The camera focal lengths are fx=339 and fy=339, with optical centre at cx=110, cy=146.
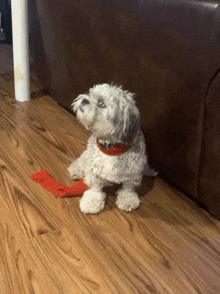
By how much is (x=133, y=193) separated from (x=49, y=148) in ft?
1.61

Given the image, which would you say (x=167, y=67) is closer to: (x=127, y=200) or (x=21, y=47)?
(x=127, y=200)

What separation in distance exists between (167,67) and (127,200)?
465 millimetres

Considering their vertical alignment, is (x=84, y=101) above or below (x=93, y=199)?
above

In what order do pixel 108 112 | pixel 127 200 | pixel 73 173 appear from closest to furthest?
1. pixel 108 112
2. pixel 127 200
3. pixel 73 173

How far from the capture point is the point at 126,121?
0.98 meters

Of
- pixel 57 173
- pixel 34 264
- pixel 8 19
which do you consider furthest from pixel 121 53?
pixel 8 19

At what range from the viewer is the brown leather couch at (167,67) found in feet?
3.17

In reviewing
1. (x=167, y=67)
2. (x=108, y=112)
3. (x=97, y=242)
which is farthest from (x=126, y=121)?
(x=97, y=242)

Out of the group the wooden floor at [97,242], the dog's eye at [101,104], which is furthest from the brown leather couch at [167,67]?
the dog's eye at [101,104]

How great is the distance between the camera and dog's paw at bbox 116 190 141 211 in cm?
117

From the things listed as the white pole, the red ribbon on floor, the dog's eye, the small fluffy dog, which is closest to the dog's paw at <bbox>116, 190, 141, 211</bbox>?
the small fluffy dog

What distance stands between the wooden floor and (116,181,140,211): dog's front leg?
0.09 ft

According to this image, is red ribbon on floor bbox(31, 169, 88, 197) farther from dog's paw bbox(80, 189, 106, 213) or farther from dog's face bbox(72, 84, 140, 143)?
dog's face bbox(72, 84, 140, 143)

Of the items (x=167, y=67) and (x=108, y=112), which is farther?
(x=167, y=67)
